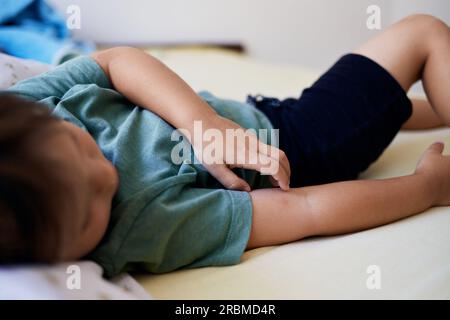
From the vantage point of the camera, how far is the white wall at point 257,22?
74.0 inches

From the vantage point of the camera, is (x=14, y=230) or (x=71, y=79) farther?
A: (x=71, y=79)

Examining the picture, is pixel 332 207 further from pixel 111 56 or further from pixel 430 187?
pixel 111 56

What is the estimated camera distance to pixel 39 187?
0.42m

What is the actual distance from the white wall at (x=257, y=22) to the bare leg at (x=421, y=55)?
115 cm

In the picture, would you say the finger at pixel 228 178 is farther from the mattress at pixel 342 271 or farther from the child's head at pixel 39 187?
the child's head at pixel 39 187

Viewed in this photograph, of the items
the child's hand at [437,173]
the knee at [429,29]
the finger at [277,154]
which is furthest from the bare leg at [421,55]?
the finger at [277,154]

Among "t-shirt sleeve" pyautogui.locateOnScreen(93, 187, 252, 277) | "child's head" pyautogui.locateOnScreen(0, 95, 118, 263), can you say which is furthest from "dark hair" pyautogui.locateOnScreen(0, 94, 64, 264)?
"t-shirt sleeve" pyautogui.locateOnScreen(93, 187, 252, 277)

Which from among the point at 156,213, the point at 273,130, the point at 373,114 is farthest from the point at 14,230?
the point at 373,114

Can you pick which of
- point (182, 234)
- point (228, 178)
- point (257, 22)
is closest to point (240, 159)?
point (228, 178)

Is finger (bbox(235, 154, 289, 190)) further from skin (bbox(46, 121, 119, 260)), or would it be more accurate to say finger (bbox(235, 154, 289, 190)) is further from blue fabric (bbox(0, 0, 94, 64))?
blue fabric (bbox(0, 0, 94, 64))

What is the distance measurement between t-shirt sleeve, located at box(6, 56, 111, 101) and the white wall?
3.81 feet

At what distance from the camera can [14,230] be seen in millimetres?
424

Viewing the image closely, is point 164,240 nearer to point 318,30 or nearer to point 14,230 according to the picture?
point 14,230

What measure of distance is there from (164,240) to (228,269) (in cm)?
10
